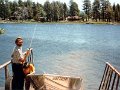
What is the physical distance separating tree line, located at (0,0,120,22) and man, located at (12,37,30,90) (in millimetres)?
150940

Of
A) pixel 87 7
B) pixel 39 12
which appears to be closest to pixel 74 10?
pixel 87 7

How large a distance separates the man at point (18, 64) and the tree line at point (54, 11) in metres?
151

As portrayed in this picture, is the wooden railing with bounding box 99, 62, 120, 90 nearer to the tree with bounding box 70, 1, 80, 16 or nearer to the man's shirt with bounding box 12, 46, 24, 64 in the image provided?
the man's shirt with bounding box 12, 46, 24, 64

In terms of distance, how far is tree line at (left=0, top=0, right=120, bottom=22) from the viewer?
168 m

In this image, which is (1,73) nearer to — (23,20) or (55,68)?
(55,68)

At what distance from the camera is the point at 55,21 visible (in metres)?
175

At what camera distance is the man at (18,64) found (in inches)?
492

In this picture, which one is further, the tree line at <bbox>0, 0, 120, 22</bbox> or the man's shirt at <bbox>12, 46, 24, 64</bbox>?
the tree line at <bbox>0, 0, 120, 22</bbox>

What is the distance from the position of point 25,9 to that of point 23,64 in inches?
6383

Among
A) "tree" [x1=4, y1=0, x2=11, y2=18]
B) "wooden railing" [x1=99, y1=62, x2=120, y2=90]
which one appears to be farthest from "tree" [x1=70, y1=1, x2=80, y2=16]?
"wooden railing" [x1=99, y1=62, x2=120, y2=90]

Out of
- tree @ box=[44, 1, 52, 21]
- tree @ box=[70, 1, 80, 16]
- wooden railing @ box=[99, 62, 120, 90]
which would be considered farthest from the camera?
tree @ box=[70, 1, 80, 16]

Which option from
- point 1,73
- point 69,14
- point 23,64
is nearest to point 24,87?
point 23,64

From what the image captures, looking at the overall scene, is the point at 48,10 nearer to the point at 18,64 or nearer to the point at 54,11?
the point at 54,11

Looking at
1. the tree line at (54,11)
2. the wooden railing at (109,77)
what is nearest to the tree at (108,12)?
the tree line at (54,11)
